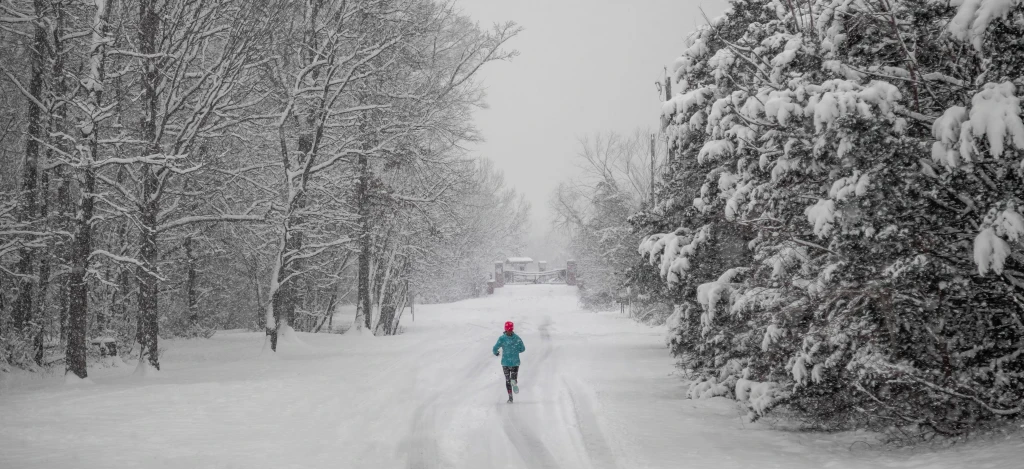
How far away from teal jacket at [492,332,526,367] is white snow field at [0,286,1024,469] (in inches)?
25.3

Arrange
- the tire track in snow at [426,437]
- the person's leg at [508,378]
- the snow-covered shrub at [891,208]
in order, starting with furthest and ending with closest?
the person's leg at [508,378]
the tire track in snow at [426,437]
the snow-covered shrub at [891,208]

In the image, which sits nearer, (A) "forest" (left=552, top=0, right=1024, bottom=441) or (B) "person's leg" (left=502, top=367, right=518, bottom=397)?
(A) "forest" (left=552, top=0, right=1024, bottom=441)

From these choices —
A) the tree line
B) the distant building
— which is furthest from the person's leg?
the distant building

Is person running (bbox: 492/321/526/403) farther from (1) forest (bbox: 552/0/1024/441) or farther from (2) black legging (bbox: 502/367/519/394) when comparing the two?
(1) forest (bbox: 552/0/1024/441)

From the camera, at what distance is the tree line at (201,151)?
42.7ft

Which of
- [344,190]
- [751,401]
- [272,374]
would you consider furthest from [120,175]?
[751,401]

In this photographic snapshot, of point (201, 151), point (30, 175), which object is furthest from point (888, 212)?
point (30, 175)

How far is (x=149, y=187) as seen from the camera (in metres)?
14.0

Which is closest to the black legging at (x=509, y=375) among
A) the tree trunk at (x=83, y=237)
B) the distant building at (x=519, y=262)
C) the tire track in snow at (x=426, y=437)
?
the tire track in snow at (x=426, y=437)

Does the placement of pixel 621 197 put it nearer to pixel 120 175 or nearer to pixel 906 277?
pixel 120 175

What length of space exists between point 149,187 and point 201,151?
338cm

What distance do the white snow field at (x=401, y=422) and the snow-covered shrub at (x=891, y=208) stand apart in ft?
2.35

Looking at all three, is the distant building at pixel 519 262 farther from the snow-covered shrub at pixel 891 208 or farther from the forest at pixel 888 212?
the snow-covered shrub at pixel 891 208

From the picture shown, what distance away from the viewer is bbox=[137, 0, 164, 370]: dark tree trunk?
13.5m
